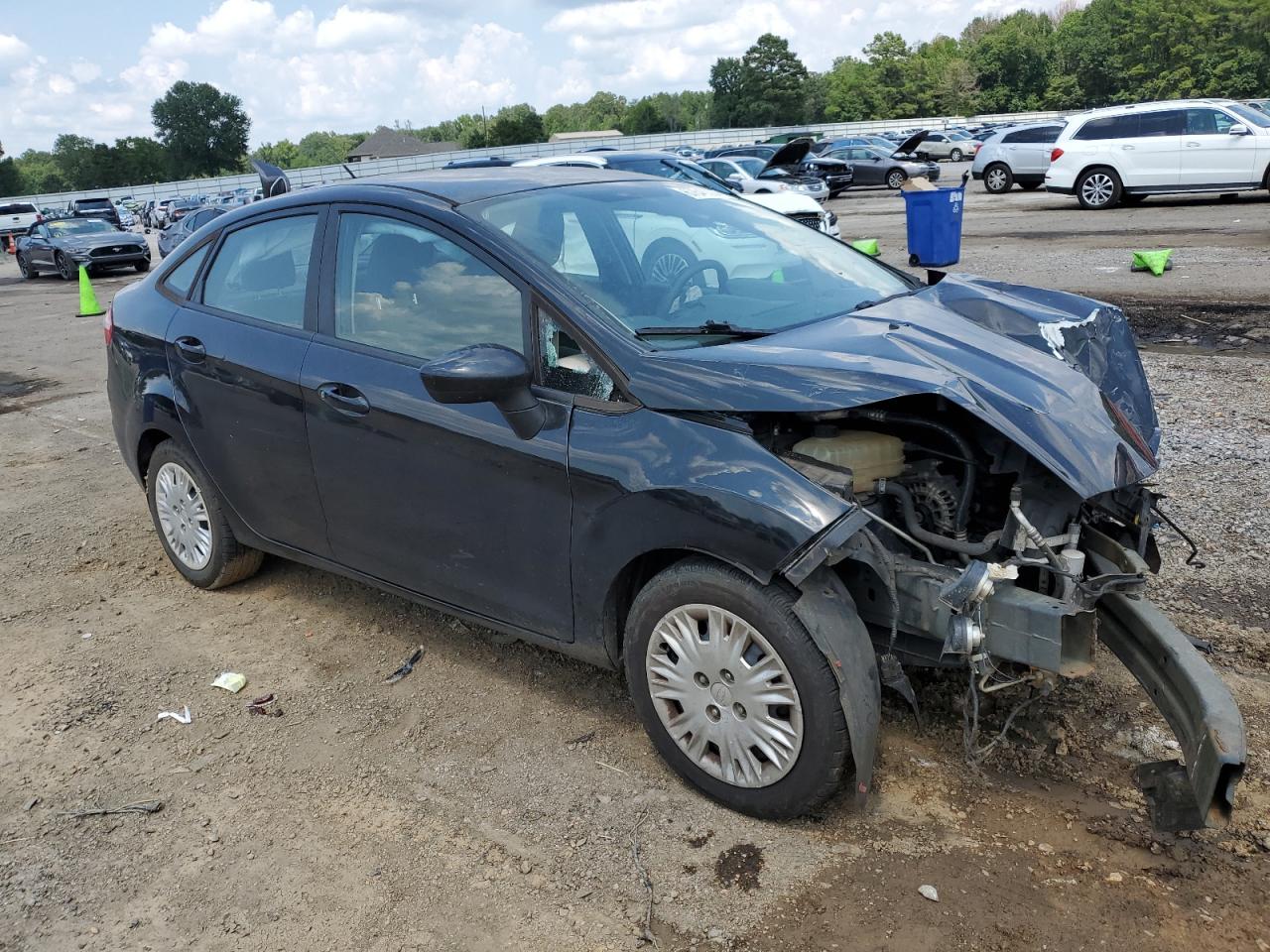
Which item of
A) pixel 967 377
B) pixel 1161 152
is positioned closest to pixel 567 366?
pixel 967 377

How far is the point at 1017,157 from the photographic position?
24.7 meters

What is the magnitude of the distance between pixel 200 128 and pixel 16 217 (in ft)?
265

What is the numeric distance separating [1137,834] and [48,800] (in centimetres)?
333

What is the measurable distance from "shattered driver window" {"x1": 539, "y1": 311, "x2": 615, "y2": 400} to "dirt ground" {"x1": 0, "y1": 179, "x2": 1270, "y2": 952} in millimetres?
1195

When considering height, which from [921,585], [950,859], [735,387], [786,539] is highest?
[735,387]

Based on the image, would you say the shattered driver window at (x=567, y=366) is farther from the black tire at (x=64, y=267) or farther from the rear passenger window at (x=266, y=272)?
the black tire at (x=64, y=267)

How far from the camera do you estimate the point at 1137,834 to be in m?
2.85

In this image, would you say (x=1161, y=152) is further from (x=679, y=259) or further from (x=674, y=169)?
(x=679, y=259)

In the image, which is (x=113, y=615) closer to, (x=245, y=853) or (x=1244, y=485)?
(x=245, y=853)

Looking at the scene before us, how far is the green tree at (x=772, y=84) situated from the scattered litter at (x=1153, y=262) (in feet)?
311

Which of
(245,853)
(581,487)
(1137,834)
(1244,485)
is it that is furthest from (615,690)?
(1244,485)

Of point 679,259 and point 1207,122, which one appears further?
point 1207,122

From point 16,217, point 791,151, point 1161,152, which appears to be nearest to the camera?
point 791,151

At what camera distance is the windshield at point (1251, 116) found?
1761 centimetres
